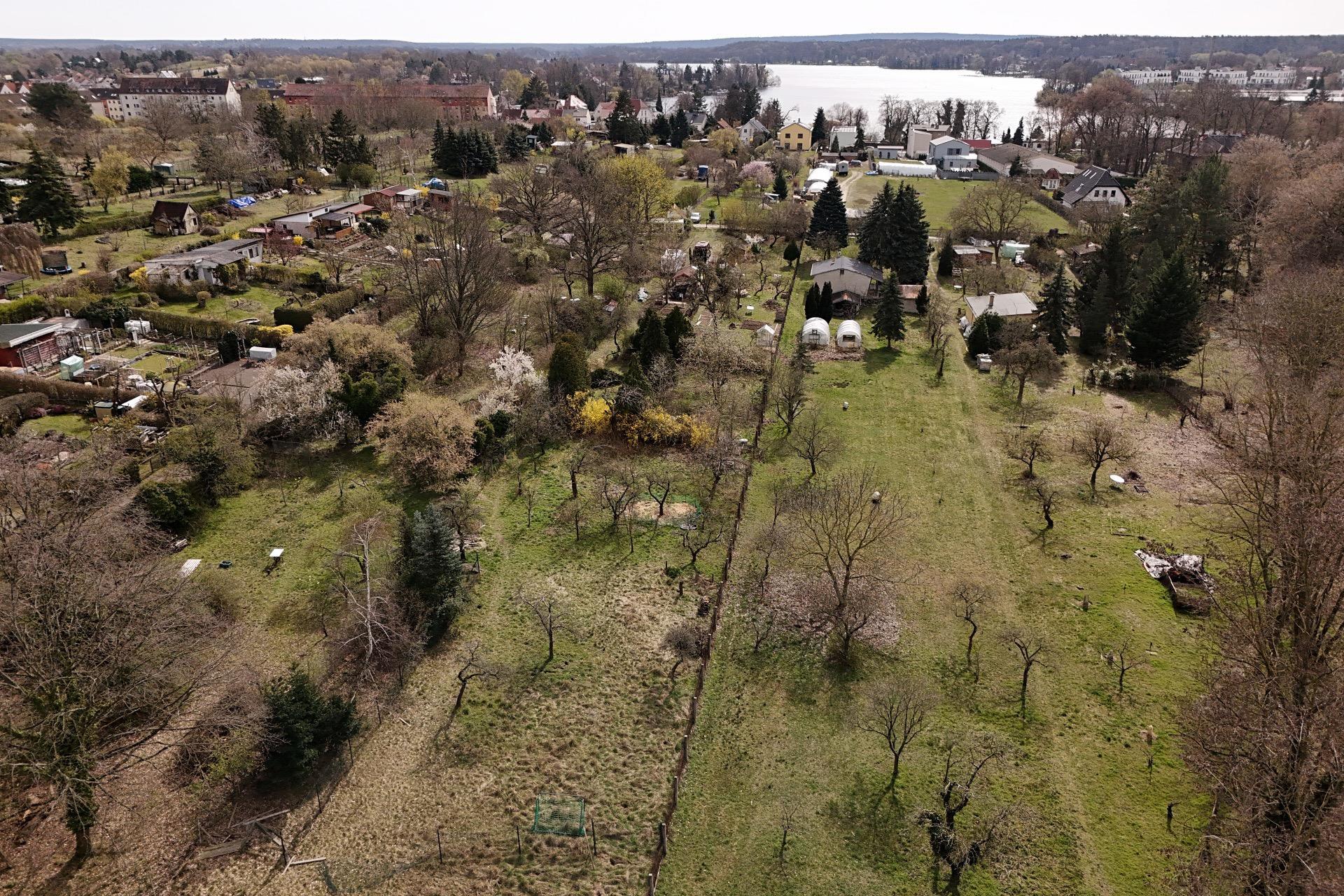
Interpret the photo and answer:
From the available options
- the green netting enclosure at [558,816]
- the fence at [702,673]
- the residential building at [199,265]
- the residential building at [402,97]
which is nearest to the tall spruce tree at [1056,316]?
the fence at [702,673]

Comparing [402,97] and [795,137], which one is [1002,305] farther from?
[402,97]

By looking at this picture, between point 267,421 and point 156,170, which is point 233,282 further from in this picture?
point 156,170

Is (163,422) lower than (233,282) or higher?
lower

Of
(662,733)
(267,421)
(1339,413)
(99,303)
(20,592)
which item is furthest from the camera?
(99,303)

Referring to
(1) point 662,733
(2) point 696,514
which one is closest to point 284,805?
(1) point 662,733

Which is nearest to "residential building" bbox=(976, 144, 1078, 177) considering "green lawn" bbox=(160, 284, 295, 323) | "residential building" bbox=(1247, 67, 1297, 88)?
"green lawn" bbox=(160, 284, 295, 323)

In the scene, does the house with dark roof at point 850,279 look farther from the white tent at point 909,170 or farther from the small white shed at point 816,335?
the white tent at point 909,170

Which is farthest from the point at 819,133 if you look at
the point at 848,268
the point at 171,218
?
the point at 171,218
